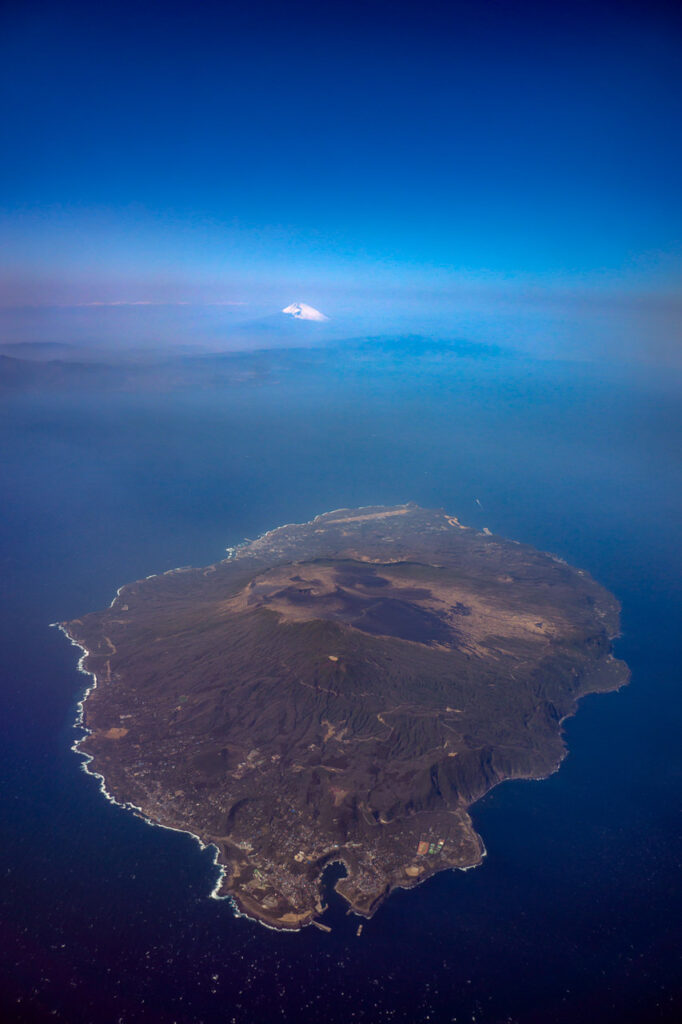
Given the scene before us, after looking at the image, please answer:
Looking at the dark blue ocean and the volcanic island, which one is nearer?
the dark blue ocean

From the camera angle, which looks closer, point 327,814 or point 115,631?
point 327,814

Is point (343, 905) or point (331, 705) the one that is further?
point (331, 705)

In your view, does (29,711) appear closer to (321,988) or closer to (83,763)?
(83,763)

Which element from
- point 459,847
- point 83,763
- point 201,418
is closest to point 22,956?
point 83,763

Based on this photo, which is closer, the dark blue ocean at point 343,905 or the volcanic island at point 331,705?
the dark blue ocean at point 343,905

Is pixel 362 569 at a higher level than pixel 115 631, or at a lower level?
higher

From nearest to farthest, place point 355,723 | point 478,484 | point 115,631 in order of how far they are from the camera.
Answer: point 355,723 → point 115,631 → point 478,484

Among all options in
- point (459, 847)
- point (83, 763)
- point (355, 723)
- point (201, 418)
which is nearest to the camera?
point (459, 847)

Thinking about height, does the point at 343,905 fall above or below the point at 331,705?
below
